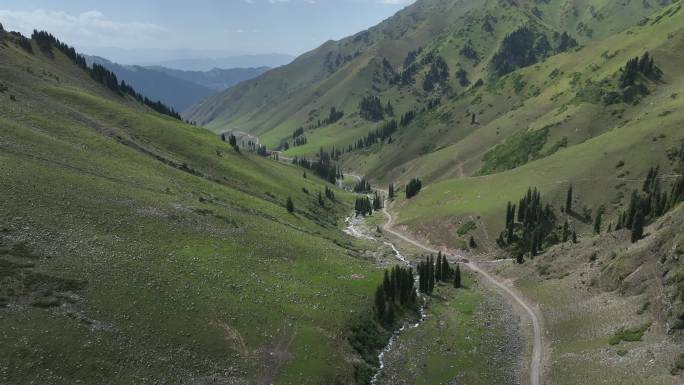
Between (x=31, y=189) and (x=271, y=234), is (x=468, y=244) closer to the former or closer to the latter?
(x=271, y=234)

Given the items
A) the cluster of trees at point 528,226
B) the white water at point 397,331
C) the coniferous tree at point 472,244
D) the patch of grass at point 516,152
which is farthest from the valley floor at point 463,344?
the patch of grass at point 516,152

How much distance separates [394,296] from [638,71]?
17123 centimetres

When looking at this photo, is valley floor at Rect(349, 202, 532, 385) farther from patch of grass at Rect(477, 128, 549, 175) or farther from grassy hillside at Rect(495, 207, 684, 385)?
patch of grass at Rect(477, 128, 549, 175)

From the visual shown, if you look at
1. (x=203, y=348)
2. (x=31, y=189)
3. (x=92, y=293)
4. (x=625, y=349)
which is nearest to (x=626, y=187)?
(x=625, y=349)

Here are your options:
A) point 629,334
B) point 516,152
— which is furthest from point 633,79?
point 629,334

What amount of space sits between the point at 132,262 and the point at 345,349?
112 feet

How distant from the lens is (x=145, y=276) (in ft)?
210

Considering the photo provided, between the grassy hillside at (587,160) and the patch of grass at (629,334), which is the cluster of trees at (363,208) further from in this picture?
the patch of grass at (629,334)

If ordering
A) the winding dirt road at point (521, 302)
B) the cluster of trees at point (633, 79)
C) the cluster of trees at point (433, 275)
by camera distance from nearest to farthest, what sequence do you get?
1. the winding dirt road at point (521, 302)
2. the cluster of trees at point (433, 275)
3. the cluster of trees at point (633, 79)

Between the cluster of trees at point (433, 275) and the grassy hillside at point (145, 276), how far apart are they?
9961 mm

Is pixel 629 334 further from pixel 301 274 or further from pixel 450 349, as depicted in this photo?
pixel 301 274

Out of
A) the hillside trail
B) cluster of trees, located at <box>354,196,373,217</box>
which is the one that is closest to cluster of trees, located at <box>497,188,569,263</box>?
the hillside trail

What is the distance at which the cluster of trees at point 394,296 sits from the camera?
78938mm

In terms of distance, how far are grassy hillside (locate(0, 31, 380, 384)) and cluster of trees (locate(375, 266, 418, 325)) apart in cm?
281
